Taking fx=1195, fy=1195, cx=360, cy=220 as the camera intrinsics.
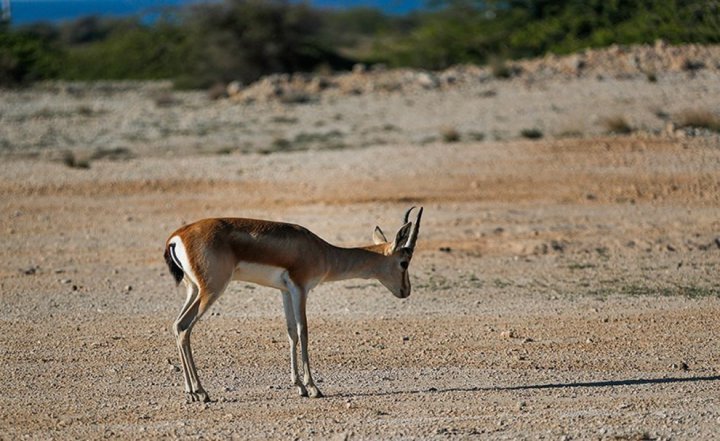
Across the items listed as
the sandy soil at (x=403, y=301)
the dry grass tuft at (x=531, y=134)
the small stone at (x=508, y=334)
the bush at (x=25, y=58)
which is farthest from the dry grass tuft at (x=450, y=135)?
the bush at (x=25, y=58)

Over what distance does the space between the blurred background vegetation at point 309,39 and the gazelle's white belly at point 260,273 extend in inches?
740

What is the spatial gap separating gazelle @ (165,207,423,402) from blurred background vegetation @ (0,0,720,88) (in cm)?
1856

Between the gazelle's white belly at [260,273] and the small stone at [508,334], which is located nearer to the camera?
the gazelle's white belly at [260,273]

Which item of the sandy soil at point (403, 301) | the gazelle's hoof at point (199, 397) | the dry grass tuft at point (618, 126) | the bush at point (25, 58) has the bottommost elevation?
the bush at point (25, 58)

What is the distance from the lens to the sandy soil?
337 inches

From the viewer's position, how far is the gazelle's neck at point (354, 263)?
9531mm

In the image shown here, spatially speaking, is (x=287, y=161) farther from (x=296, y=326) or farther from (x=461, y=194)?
(x=296, y=326)

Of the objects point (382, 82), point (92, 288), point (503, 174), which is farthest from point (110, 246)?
point (382, 82)

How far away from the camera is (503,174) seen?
A: 19.0m

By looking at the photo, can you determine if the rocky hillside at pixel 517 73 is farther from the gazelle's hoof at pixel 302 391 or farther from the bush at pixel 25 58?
the gazelle's hoof at pixel 302 391

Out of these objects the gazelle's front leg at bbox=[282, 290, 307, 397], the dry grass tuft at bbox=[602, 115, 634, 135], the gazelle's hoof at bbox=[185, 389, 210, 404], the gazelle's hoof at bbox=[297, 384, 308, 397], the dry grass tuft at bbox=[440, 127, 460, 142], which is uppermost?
Answer: the gazelle's front leg at bbox=[282, 290, 307, 397]

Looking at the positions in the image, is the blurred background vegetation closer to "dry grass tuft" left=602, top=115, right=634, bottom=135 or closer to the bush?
the bush

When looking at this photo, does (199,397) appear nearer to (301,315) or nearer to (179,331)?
(179,331)

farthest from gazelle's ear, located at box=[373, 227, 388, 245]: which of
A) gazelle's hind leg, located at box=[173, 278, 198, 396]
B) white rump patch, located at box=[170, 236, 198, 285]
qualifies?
white rump patch, located at box=[170, 236, 198, 285]
